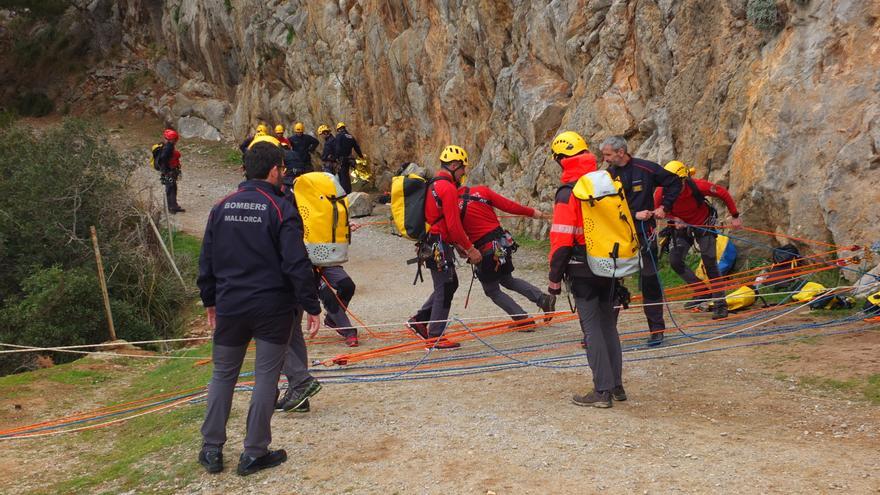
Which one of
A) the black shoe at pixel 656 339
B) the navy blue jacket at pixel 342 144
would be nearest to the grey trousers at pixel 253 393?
the black shoe at pixel 656 339

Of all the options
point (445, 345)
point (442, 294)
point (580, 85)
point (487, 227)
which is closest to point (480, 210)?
point (487, 227)

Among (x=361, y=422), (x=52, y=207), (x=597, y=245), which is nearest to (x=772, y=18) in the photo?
(x=597, y=245)

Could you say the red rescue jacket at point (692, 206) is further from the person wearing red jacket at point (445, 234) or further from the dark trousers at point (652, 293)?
the person wearing red jacket at point (445, 234)

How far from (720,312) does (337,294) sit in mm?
4099

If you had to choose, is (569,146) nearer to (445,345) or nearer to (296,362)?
(296,362)

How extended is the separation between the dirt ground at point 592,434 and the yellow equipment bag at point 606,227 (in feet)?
3.48

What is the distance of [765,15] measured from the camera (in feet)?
34.3

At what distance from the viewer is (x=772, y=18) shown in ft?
34.1

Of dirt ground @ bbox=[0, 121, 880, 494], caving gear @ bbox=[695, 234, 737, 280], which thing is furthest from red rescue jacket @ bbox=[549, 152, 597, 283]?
caving gear @ bbox=[695, 234, 737, 280]

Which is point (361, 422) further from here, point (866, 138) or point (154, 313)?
point (154, 313)

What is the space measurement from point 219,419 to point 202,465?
359 mm

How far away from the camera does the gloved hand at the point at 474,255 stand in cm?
813

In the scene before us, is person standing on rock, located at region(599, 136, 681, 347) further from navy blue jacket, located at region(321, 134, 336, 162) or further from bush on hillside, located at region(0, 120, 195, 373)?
navy blue jacket, located at region(321, 134, 336, 162)

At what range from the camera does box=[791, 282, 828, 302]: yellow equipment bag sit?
8.19 m
